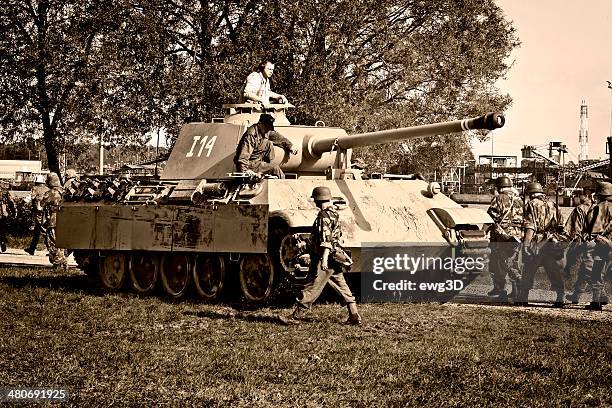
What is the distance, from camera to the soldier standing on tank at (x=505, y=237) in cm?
1429

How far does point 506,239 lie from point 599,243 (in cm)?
152

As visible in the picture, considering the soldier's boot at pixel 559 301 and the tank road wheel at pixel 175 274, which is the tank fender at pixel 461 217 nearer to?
the soldier's boot at pixel 559 301

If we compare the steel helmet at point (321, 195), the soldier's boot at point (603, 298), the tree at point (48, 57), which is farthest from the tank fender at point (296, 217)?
the tree at point (48, 57)

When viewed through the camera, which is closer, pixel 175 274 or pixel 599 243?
pixel 599 243

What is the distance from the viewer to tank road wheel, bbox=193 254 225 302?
14.3 m

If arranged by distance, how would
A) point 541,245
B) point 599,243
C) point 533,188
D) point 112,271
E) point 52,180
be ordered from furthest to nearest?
1. point 52,180
2. point 112,271
3. point 533,188
4. point 541,245
5. point 599,243

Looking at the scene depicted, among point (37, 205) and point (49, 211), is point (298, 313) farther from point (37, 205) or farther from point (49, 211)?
point (37, 205)

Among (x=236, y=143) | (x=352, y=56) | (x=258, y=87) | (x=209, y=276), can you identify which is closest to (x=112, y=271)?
(x=209, y=276)

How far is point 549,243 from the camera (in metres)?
14.0

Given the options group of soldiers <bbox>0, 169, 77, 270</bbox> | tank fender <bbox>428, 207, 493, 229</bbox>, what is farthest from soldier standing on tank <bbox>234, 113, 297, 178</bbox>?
group of soldiers <bbox>0, 169, 77, 270</bbox>

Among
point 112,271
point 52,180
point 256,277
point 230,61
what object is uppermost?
point 230,61

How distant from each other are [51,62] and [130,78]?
224cm

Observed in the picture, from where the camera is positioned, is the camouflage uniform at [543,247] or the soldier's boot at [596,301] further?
the camouflage uniform at [543,247]

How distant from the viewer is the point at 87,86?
26.4m
